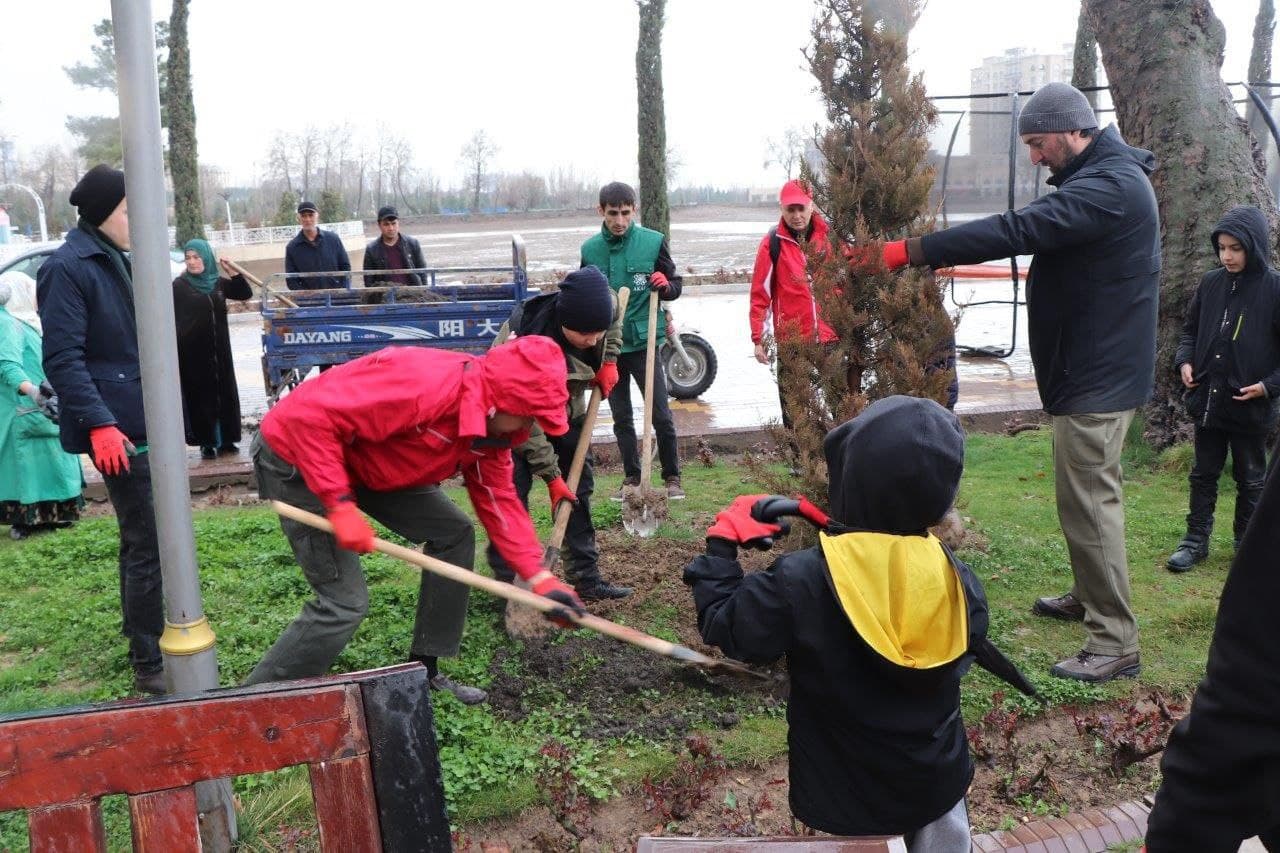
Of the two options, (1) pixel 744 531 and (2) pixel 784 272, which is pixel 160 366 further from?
(2) pixel 784 272

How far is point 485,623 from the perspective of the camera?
4.64 meters

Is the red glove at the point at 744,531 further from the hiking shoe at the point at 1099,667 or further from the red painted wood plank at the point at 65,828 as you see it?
the hiking shoe at the point at 1099,667

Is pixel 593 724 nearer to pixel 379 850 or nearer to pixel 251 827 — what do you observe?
pixel 251 827

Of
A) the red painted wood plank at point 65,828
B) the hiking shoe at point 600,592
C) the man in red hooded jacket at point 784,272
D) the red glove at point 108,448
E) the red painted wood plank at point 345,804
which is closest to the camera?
the red painted wood plank at point 65,828

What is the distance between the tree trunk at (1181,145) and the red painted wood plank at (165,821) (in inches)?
286

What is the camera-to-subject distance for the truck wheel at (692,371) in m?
10.2

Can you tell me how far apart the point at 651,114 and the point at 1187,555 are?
15.7m

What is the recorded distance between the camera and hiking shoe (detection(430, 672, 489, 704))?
3.94 metres

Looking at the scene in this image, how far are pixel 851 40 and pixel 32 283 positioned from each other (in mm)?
6594

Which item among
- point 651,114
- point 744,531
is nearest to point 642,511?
point 744,531

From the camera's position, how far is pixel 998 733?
366 centimetres

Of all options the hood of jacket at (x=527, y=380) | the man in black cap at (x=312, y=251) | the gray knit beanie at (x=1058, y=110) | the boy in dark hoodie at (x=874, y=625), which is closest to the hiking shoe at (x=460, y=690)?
the hood of jacket at (x=527, y=380)

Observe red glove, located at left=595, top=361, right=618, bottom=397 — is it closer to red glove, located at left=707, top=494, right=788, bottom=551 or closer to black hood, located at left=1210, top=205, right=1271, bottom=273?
red glove, located at left=707, top=494, right=788, bottom=551

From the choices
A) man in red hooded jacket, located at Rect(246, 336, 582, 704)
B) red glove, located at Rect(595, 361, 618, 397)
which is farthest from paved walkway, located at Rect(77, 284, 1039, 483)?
man in red hooded jacket, located at Rect(246, 336, 582, 704)
